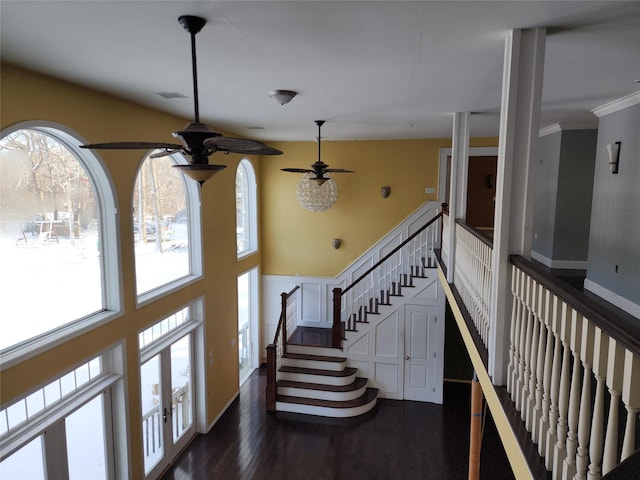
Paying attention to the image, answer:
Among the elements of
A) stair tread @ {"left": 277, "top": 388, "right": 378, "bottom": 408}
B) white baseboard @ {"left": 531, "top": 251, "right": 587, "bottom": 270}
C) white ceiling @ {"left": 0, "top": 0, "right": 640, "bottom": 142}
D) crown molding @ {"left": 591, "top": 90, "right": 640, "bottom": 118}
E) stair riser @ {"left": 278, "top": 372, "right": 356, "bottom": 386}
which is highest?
crown molding @ {"left": 591, "top": 90, "right": 640, "bottom": 118}

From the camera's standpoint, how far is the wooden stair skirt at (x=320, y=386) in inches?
278

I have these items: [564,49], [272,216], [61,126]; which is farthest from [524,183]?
[272,216]

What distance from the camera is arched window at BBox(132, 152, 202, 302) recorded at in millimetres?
4832

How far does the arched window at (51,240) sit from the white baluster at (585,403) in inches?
144

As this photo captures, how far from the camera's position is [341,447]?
619cm

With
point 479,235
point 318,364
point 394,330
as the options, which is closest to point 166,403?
point 318,364

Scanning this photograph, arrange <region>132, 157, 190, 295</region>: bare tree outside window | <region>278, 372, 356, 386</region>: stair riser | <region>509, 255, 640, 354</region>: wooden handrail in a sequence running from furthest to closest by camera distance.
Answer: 1. <region>278, 372, 356, 386</region>: stair riser
2. <region>132, 157, 190, 295</region>: bare tree outside window
3. <region>509, 255, 640, 354</region>: wooden handrail

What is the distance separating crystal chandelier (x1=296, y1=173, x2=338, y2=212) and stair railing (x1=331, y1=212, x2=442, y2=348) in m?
1.54

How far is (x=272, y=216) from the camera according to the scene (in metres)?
8.80

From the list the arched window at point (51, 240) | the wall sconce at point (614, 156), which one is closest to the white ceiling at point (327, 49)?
the wall sconce at point (614, 156)

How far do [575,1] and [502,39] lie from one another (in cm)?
53

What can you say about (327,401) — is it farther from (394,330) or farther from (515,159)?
(515,159)

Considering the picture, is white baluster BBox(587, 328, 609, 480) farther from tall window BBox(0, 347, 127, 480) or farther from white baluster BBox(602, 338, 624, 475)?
tall window BBox(0, 347, 127, 480)

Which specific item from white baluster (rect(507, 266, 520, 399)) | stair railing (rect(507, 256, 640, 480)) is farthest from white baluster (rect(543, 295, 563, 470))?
white baluster (rect(507, 266, 520, 399))
